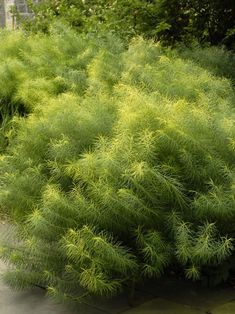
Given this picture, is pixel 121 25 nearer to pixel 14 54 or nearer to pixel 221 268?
pixel 14 54

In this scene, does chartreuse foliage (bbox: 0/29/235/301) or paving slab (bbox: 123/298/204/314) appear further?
paving slab (bbox: 123/298/204/314)

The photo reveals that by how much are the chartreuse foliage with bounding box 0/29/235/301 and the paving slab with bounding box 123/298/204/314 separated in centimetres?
18

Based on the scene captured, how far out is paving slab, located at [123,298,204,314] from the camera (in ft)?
12.9

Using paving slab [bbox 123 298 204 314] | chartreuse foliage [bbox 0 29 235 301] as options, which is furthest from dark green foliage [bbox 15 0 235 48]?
paving slab [bbox 123 298 204 314]

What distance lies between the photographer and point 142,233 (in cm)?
385

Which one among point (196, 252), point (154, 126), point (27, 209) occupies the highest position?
point (154, 126)

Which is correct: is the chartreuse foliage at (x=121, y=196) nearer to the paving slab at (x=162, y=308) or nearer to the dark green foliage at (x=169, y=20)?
the paving slab at (x=162, y=308)

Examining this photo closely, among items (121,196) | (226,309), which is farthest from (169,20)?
(226,309)

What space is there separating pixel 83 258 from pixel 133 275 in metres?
0.36

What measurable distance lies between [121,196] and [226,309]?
0.98 m

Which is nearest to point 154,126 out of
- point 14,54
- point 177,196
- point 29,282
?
point 177,196

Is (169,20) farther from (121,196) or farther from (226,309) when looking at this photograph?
(226,309)

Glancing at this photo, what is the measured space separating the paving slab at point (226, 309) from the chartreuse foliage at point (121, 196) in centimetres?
25

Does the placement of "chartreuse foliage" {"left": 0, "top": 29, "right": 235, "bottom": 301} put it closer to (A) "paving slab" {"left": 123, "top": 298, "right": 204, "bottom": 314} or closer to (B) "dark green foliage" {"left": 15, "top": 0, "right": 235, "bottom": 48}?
(A) "paving slab" {"left": 123, "top": 298, "right": 204, "bottom": 314}
